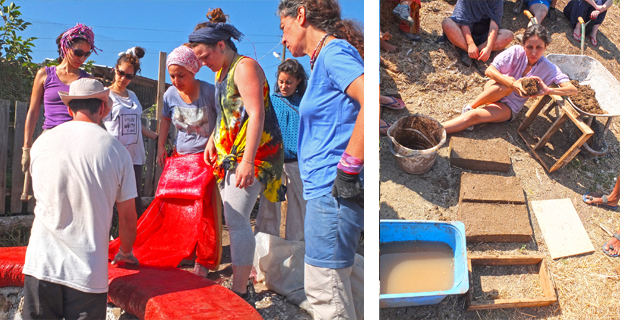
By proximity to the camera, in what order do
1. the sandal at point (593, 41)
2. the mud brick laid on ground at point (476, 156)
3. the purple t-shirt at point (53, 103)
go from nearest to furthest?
the purple t-shirt at point (53, 103) → the mud brick laid on ground at point (476, 156) → the sandal at point (593, 41)

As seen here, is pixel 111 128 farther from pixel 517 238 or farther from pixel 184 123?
pixel 517 238

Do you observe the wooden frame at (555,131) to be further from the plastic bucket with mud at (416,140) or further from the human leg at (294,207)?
the human leg at (294,207)

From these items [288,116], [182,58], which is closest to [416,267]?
[288,116]

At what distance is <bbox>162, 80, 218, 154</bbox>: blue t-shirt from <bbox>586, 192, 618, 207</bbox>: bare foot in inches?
87.9

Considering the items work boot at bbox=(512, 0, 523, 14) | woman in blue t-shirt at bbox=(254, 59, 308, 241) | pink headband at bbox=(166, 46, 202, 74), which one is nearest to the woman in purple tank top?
pink headband at bbox=(166, 46, 202, 74)

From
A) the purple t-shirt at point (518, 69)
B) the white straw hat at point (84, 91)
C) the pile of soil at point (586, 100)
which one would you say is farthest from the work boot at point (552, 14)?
the white straw hat at point (84, 91)

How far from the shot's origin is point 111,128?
→ 2.16 metres

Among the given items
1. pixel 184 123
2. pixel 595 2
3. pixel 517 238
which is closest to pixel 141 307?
pixel 184 123

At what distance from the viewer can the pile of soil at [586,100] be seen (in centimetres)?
256

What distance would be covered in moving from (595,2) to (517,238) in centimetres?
186

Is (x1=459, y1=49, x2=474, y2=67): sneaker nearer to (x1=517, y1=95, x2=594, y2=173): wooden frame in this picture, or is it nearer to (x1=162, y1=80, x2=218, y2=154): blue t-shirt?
(x1=517, y1=95, x2=594, y2=173): wooden frame

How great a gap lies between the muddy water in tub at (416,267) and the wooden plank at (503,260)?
0.19 meters

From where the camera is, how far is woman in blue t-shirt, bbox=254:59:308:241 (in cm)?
222

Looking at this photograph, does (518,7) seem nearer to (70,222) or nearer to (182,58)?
(182,58)
